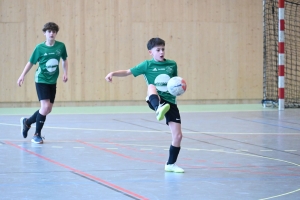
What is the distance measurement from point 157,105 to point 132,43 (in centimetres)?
1145

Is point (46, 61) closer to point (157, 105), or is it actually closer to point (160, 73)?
point (160, 73)

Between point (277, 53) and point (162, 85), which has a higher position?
point (277, 53)

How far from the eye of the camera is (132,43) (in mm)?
18688

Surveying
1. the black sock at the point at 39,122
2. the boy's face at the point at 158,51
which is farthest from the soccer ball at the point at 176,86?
the black sock at the point at 39,122


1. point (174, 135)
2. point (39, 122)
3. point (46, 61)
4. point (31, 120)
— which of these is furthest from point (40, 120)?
point (174, 135)

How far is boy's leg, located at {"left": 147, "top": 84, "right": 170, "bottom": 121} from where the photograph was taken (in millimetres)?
7215

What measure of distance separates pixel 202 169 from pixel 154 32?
11.3 metres

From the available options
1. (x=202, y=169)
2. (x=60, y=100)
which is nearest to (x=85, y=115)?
(x=60, y=100)

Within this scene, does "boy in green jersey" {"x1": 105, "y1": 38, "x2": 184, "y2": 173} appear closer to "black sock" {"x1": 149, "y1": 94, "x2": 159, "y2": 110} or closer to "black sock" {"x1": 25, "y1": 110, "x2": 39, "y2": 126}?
"black sock" {"x1": 149, "y1": 94, "x2": 159, "y2": 110}

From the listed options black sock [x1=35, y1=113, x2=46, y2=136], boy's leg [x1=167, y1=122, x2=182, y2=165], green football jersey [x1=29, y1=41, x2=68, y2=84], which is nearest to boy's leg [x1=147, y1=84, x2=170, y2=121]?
boy's leg [x1=167, y1=122, x2=182, y2=165]

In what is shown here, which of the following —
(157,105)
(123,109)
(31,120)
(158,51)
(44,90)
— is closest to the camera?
(157,105)

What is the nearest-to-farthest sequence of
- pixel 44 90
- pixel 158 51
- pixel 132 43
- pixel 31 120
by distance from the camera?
pixel 158 51, pixel 44 90, pixel 31 120, pixel 132 43

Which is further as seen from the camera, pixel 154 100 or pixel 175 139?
pixel 175 139

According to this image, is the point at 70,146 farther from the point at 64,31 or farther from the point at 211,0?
the point at 211,0
